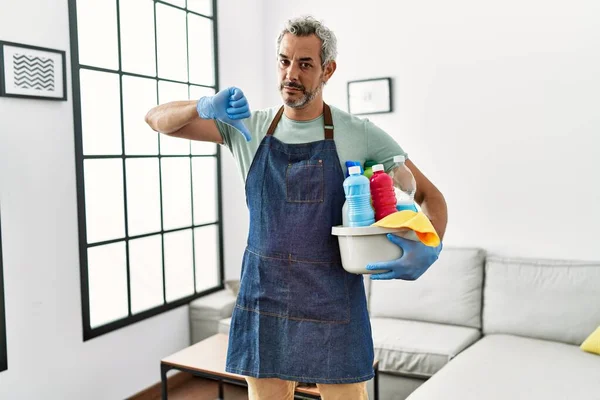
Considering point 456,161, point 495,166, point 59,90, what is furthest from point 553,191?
point 59,90

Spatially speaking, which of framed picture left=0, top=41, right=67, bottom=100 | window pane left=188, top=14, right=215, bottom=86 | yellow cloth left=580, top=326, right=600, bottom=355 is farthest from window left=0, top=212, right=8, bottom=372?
yellow cloth left=580, top=326, right=600, bottom=355

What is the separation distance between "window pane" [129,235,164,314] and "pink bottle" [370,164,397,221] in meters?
1.89

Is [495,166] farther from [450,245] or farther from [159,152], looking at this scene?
[159,152]

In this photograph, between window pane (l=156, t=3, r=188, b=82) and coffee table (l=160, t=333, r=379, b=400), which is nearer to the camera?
coffee table (l=160, t=333, r=379, b=400)

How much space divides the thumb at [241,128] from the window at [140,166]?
1.43 metres

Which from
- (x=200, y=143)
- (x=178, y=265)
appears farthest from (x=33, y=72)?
(x=178, y=265)

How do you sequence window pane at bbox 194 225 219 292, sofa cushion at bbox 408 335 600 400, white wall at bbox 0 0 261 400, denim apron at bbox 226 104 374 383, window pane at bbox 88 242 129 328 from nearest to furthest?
denim apron at bbox 226 104 374 383, sofa cushion at bbox 408 335 600 400, white wall at bbox 0 0 261 400, window pane at bbox 88 242 129 328, window pane at bbox 194 225 219 292

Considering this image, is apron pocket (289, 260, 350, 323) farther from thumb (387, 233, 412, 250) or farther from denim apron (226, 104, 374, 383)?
thumb (387, 233, 412, 250)

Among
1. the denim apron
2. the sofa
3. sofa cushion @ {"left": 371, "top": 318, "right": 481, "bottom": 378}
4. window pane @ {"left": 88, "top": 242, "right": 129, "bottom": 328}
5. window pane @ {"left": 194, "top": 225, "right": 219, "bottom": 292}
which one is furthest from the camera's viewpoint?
window pane @ {"left": 194, "top": 225, "right": 219, "bottom": 292}

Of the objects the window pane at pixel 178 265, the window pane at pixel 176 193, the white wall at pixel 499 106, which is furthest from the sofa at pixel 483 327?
the window pane at pixel 176 193

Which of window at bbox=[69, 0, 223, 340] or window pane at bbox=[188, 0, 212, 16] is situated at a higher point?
window pane at bbox=[188, 0, 212, 16]

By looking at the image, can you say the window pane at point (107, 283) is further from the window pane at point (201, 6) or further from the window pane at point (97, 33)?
the window pane at point (201, 6)

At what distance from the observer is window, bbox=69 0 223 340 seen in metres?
2.74

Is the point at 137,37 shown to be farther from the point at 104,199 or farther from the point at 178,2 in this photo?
the point at 104,199
